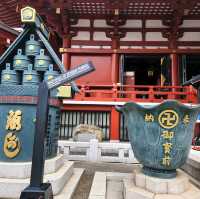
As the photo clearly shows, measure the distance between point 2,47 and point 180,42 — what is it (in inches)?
415

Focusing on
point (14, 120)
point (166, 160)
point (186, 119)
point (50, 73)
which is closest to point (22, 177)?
point (14, 120)

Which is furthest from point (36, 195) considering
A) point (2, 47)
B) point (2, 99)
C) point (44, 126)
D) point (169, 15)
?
point (2, 47)

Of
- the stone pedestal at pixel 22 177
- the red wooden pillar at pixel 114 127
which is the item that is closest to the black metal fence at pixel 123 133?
the red wooden pillar at pixel 114 127

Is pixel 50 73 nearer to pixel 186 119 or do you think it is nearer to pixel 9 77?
pixel 9 77

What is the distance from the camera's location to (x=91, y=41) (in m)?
12.3

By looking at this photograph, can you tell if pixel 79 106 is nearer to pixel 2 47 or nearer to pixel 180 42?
pixel 180 42

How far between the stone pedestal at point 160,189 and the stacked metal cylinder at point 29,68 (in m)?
2.98

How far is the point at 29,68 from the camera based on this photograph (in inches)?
221

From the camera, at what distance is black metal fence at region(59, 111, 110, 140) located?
38.5 ft

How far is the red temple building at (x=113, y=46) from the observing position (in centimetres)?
1144

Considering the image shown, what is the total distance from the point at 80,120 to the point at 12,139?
6.98 m

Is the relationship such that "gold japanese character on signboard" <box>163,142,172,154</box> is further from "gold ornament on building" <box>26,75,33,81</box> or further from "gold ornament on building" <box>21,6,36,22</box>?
"gold ornament on building" <box>21,6,36,22</box>

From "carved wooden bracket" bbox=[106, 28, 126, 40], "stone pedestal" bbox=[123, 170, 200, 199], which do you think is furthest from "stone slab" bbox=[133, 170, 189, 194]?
"carved wooden bracket" bbox=[106, 28, 126, 40]

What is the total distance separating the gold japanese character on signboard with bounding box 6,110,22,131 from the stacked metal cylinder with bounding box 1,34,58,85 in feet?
2.66
